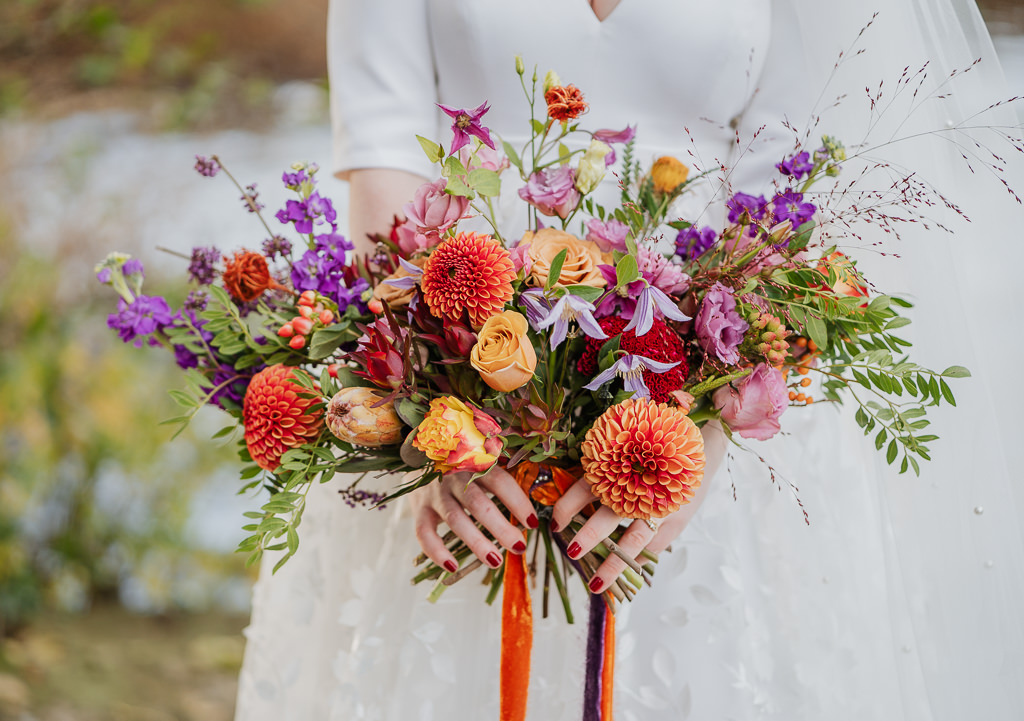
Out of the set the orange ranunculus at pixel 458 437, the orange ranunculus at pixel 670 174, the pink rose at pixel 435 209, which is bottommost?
the orange ranunculus at pixel 458 437

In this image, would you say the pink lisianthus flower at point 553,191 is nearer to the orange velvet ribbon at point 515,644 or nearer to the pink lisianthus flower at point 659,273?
the pink lisianthus flower at point 659,273

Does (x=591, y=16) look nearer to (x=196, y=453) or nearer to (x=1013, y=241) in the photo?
(x=1013, y=241)

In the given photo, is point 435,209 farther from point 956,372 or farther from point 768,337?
point 956,372

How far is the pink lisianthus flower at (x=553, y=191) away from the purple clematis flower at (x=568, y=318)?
3.9 inches

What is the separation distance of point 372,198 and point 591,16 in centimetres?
34

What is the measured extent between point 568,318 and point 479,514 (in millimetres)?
212

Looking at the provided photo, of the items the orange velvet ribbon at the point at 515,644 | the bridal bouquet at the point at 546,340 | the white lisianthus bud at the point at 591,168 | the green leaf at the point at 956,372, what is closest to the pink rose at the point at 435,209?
the bridal bouquet at the point at 546,340

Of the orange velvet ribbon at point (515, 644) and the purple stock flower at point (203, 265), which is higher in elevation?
the purple stock flower at point (203, 265)

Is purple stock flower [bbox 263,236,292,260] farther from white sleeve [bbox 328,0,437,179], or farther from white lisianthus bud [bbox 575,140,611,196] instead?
white lisianthus bud [bbox 575,140,611,196]

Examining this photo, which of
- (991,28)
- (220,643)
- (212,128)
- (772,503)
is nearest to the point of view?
(772,503)

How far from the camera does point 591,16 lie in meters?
0.92

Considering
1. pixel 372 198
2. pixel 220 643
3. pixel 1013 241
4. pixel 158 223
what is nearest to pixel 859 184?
pixel 1013 241

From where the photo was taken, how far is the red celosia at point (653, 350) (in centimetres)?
62

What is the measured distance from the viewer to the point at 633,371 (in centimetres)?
61
